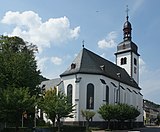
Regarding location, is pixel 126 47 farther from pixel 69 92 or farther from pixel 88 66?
pixel 69 92

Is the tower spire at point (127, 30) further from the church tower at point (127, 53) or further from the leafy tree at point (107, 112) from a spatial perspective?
the leafy tree at point (107, 112)

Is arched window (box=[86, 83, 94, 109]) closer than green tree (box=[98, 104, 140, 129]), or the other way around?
green tree (box=[98, 104, 140, 129])

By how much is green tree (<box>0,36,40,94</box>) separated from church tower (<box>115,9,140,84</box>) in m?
33.2

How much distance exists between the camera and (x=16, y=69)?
122ft

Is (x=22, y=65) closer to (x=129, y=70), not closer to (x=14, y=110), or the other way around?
(x=14, y=110)

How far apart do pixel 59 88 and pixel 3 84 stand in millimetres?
16534

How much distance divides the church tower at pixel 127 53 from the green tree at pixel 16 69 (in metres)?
33.2

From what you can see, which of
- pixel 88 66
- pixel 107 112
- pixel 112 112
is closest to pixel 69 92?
pixel 88 66

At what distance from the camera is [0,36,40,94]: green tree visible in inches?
1462

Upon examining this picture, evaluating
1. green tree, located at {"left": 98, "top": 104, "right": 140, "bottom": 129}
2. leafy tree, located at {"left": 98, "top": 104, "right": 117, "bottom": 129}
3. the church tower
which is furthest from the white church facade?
the church tower

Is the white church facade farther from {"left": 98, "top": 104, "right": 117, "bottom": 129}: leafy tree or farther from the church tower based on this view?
the church tower

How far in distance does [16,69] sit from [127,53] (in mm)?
38537

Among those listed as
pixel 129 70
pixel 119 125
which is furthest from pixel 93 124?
pixel 129 70

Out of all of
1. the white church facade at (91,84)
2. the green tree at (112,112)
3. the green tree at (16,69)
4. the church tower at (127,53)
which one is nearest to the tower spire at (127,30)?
the church tower at (127,53)
